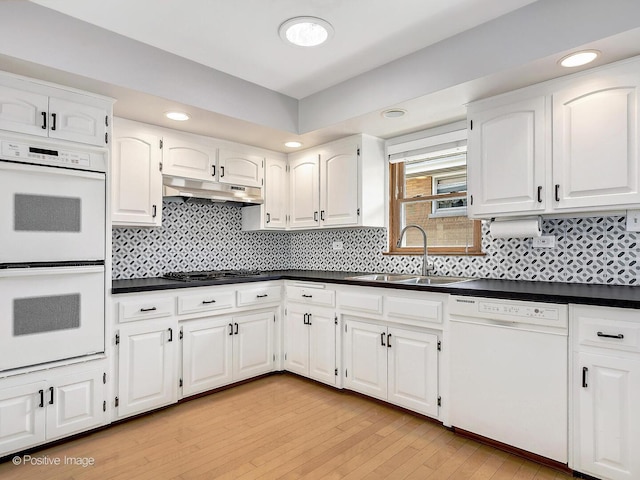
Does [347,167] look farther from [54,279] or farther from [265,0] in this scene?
[54,279]

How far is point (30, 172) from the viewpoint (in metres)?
2.24

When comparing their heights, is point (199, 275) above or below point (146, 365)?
above

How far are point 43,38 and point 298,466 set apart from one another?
107 inches

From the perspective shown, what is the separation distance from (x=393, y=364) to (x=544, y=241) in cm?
136

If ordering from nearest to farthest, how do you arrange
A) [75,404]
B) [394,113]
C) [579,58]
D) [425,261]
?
[579,58]
[75,404]
[394,113]
[425,261]

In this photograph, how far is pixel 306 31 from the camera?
2338 mm

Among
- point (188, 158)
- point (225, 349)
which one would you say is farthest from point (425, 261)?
point (188, 158)

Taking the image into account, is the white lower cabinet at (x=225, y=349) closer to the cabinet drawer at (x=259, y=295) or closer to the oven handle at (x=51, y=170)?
the cabinet drawer at (x=259, y=295)

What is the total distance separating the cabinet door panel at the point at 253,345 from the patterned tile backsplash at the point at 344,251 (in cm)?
77

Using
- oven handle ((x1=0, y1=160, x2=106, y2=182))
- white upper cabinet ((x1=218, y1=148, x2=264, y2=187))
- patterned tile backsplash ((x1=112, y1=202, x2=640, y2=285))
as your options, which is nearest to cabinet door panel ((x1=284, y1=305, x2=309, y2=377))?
patterned tile backsplash ((x1=112, y1=202, x2=640, y2=285))

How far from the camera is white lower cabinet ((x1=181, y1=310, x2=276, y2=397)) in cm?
298

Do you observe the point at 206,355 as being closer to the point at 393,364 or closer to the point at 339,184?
the point at 393,364

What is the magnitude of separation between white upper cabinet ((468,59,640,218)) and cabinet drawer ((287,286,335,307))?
130 cm

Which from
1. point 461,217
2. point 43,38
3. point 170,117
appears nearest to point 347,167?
point 461,217
